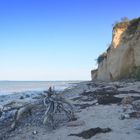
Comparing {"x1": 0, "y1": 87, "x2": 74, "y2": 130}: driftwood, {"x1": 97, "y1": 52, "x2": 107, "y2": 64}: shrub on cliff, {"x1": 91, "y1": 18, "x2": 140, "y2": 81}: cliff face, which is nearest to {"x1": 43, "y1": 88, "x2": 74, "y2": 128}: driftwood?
{"x1": 0, "y1": 87, "x2": 74, "y2": 130}: driftwood

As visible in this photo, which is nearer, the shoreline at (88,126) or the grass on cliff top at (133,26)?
the shoreline at (88,126)

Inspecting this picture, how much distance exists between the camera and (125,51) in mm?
38219

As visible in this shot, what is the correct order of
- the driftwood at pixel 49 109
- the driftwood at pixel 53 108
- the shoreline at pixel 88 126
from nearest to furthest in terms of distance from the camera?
the shoreline at pixel 88 126 → the driftwood at pixel 53 108 → the driftwood at pixel 49 109

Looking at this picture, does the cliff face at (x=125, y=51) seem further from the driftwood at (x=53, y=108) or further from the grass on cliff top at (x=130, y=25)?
the driftwood at (x=53, y=108)

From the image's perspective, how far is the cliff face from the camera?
35.7m

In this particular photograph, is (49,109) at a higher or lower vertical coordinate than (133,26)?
lower

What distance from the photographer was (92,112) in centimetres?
1366

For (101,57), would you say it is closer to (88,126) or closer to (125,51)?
(125,51)

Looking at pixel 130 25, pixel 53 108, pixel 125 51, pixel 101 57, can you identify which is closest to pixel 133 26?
pixel 130 25

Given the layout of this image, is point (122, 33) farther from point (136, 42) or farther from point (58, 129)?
point (58, 129)

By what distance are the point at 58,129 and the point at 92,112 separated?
2.83 m

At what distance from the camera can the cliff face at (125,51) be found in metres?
35.7

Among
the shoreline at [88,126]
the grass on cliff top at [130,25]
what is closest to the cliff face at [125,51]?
the grass on cliff top at [130,25]

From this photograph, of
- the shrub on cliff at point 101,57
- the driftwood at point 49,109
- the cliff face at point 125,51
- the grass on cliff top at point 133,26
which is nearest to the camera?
the driftwood at point 49,109
